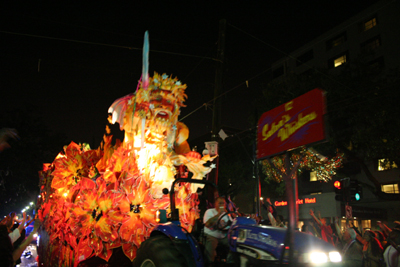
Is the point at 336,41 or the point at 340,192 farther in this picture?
the point at 336,41

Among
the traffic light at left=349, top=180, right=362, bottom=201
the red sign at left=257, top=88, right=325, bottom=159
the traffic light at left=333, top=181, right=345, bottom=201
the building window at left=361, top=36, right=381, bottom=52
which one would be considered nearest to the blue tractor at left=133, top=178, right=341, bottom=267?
the red sign at left=257, top=88, right=325, bottom=159

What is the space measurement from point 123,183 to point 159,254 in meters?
2.87

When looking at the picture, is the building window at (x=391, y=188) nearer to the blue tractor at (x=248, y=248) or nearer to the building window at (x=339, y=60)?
the building window at (x=339, y=60)

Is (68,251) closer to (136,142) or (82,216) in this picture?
(82,216)

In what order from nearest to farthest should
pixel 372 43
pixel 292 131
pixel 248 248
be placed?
pixel 292 131, pixel 248 248, pixel 372 43

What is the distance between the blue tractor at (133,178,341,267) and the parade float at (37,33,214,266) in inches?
71.5

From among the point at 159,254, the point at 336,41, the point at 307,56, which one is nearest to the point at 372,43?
the point at 336,41

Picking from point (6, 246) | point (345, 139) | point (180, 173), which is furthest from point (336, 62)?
point (6, 246)

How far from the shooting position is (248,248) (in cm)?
406

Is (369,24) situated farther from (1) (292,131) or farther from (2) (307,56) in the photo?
(1) (292,131)

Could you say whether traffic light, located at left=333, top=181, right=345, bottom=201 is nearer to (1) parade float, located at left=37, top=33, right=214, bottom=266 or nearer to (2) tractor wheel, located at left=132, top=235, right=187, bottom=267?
(1) parade float, located at left=37, top=33, right=214, bottom=266

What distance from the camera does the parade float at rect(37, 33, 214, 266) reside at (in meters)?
6.72

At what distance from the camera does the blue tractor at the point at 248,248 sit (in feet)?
12.1

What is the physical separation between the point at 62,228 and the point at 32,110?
18.0 meters
